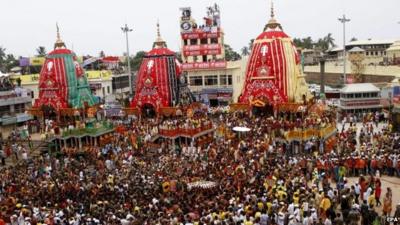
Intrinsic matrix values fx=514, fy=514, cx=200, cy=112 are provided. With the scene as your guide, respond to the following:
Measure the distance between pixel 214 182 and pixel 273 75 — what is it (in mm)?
14443

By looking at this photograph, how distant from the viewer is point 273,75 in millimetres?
31234

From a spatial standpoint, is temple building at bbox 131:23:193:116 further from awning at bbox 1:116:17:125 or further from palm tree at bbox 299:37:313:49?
palm tree at bbox 299:37:313:49

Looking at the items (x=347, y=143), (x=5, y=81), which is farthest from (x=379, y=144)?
(x=5, y=81)

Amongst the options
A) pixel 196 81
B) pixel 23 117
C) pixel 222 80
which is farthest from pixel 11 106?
pixel 222 80

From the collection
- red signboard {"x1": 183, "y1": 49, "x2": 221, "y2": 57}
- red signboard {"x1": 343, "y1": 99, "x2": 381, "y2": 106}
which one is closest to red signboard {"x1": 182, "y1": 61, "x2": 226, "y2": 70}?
red signboard {"x1": 183, "y1": 49, "x2": 221, "y2": 57}

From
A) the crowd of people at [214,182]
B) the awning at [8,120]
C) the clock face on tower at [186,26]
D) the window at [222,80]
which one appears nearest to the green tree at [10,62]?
the clock face on tower at [186,26]

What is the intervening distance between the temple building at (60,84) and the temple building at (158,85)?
164 inches

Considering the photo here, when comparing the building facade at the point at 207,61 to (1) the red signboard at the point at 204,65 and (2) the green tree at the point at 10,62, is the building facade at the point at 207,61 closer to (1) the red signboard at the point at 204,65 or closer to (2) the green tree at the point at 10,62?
(1) the red signboard at the point at 204,65

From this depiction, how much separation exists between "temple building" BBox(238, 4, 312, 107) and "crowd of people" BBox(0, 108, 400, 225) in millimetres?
2711

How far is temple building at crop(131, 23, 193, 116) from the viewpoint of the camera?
35.1 meters

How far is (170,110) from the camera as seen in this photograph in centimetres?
3441

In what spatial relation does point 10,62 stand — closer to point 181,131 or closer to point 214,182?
point 181,131

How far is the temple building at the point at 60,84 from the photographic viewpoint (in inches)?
1411

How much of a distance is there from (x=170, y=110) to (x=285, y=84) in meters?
8.01
